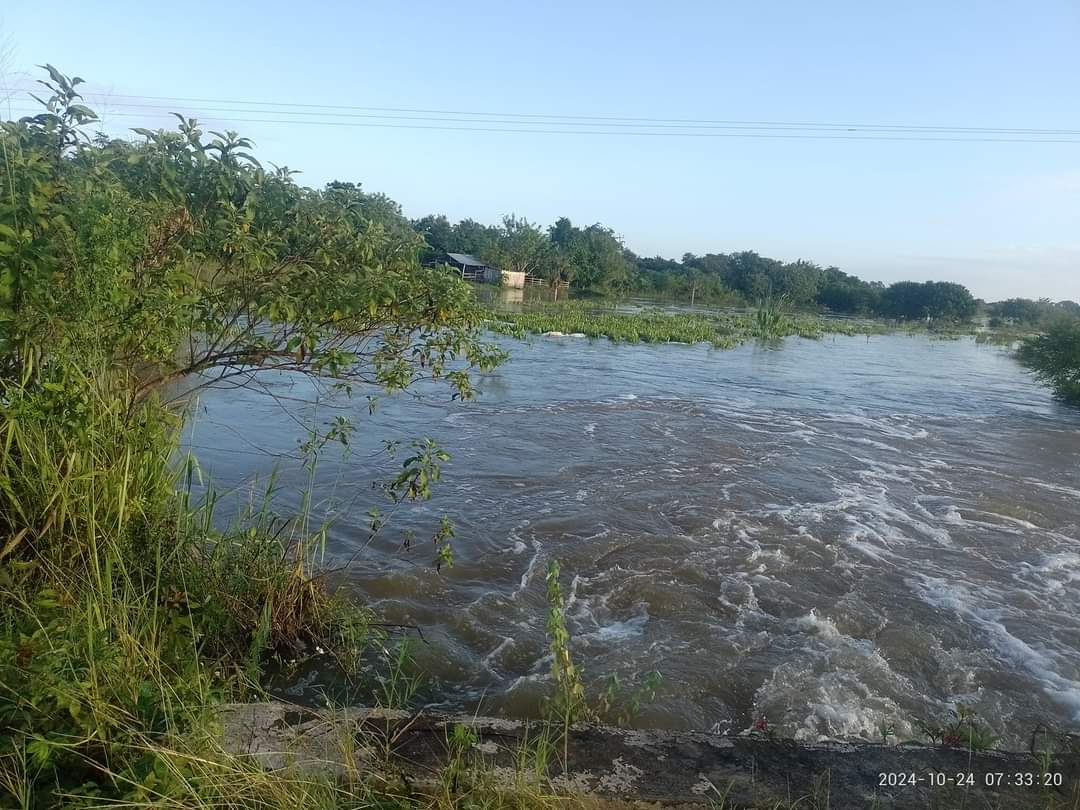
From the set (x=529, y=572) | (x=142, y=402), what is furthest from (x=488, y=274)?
(x=142, y=402)

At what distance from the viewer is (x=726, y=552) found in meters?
7.48

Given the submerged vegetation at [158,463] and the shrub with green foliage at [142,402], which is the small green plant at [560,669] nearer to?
the submerged vegetation at [158,463]

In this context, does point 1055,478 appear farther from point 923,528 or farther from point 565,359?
point 565,359

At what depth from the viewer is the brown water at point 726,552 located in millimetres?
5039

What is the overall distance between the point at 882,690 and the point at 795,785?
2.65 metres

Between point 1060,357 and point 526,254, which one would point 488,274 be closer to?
point 526,254

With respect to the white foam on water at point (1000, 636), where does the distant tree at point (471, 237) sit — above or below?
above

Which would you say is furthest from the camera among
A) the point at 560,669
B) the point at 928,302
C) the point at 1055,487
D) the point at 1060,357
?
the point at 928,302

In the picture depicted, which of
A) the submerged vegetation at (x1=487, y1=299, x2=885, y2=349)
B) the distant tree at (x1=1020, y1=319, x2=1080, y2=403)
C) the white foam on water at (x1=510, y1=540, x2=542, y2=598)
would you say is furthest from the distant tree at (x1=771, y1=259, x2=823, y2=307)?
the white foam on water at (x1=510, y1=540, x2=542, y2=598)

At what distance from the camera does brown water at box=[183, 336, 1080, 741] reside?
504cm

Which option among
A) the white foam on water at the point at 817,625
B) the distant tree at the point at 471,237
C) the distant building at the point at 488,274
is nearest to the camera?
the white foam on water at the point at 817,625

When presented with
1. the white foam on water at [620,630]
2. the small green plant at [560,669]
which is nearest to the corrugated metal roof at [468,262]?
the white foam on water at [620,630]

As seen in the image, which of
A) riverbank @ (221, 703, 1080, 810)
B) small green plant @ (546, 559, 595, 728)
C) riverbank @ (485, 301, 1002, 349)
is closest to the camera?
riverbank @ (221, 703, 1080, 810)

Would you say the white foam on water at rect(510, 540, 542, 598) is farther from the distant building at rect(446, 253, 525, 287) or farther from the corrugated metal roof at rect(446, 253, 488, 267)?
the distant building at rect(446, 253, 525, 287)
